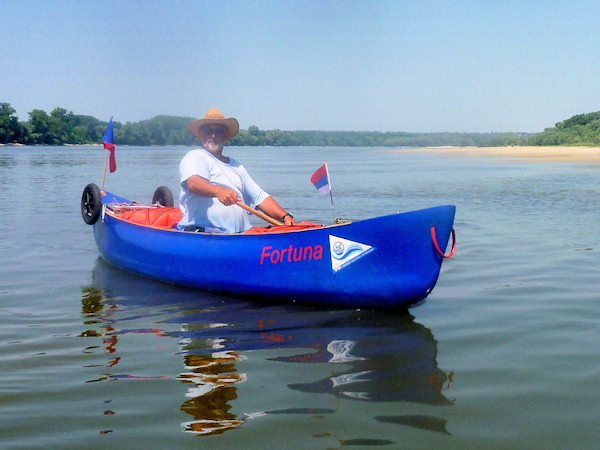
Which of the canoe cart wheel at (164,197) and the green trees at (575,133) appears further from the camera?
the green trees at (575,133)

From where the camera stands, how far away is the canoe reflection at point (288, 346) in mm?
3816

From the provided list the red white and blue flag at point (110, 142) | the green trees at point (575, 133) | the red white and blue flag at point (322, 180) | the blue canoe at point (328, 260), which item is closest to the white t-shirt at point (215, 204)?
the blue canoe at point (328, 260)

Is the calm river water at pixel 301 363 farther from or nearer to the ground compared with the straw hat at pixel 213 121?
nearer to the ground

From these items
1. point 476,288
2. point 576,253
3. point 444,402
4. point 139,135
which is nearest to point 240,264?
point 476,288

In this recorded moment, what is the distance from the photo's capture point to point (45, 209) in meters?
15.0

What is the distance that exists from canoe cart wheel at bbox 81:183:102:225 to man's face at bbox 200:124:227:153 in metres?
2.60

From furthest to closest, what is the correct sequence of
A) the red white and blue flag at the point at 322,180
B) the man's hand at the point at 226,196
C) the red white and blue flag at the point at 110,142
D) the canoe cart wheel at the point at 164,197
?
the canoe cart wheel at the point at 164,197, the red white and blue flag at the point at 110,142, the red white and blue flag at the point at 322,180, the man's hand at the point at 226,196

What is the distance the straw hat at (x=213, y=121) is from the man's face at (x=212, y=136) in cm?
4

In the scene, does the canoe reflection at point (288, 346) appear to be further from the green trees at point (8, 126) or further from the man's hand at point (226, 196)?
the green trees at point (8, 126)

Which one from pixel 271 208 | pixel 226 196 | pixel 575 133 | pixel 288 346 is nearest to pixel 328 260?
pixel 288 346

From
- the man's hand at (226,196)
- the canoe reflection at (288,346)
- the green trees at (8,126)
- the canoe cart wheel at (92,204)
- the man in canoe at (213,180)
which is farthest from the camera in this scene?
the green trees at (8,126)

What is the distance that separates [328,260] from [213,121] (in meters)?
2.00

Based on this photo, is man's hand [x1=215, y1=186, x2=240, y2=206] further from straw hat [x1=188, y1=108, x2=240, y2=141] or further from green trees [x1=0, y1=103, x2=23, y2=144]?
green trees [x1=0, y1=103, x2=23, y2=144]

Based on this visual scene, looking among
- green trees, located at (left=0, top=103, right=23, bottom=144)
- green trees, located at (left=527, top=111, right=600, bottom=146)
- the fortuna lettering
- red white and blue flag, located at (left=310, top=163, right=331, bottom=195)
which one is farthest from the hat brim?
green trees, located at (left=0, top=103, right=23, bottom=144)
